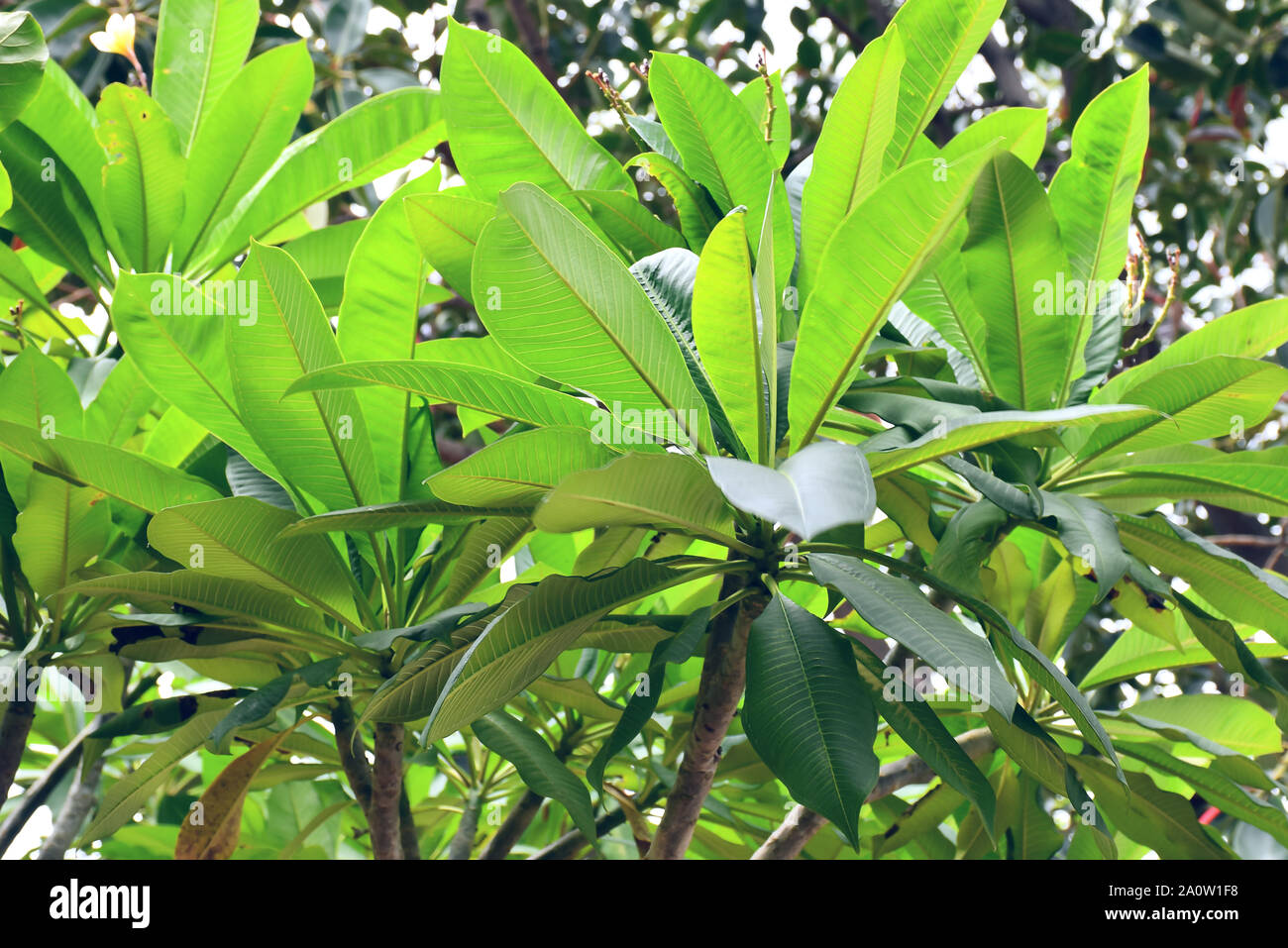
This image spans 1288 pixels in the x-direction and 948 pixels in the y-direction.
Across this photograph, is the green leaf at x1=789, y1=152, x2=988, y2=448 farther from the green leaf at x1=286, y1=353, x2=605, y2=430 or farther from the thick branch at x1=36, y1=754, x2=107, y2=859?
the thick branch at x1=36, y1=754, x2=107, y2=859

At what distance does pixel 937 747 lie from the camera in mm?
889

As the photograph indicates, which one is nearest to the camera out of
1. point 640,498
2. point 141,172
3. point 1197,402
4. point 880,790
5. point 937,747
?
point 640,498

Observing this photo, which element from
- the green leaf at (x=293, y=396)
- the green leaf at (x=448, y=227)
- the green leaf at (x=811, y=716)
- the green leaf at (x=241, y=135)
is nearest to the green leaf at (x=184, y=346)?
the green leaf at (x=293, y=396)

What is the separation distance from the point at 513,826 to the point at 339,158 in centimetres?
85

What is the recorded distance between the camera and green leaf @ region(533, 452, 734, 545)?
0.70 metres

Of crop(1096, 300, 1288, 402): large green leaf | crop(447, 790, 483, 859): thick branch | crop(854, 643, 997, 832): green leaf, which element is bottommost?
crop(447, 790, 483, 859): thick branch

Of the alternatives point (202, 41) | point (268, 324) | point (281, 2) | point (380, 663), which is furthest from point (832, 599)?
point (281, 2)

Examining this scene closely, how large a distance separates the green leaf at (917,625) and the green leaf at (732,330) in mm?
128

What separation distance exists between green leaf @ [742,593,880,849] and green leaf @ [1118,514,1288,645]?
13.9 inches

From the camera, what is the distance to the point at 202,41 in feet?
4.79

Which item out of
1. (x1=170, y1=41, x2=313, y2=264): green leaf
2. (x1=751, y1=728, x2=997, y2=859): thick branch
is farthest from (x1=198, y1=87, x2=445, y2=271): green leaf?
(x1=751, y1=728, x2=997, y2=859): thick branch

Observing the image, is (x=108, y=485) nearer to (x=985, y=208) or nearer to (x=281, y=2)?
(x=985, y=208)

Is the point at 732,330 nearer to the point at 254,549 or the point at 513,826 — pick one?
the point at 254,549

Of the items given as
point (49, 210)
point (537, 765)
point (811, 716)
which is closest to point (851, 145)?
point (811, 716)
